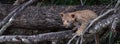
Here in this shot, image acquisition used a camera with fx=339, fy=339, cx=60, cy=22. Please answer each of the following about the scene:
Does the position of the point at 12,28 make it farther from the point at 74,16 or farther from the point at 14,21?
the point at 74,16

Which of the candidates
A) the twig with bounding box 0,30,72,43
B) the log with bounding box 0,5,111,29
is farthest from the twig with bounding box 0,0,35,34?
the twig with bounding box 0,30,72,43

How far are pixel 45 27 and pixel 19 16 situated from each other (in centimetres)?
29

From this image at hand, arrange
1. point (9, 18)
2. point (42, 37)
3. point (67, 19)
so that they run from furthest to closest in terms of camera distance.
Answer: point (9, 18) → point (67, 19) → point (42, 37)

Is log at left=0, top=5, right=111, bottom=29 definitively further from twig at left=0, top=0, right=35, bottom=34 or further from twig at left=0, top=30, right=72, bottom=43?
twig at left=0, top=30, right=72, bottom=43

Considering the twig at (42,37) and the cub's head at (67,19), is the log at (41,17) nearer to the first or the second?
the cub's head at (67,19)

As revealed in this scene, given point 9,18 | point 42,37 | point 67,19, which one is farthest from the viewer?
point 9,18

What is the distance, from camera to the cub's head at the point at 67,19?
325 centimetres

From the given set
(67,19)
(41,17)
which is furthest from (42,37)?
(41,17)

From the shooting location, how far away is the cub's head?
3254 millimetres

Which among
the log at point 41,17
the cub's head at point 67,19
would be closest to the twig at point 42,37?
the cub's head at point 67,19

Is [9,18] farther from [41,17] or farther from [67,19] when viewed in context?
[67,19]

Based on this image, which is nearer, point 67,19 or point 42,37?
point 42,37

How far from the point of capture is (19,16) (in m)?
3.54

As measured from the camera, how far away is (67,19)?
3.30m
